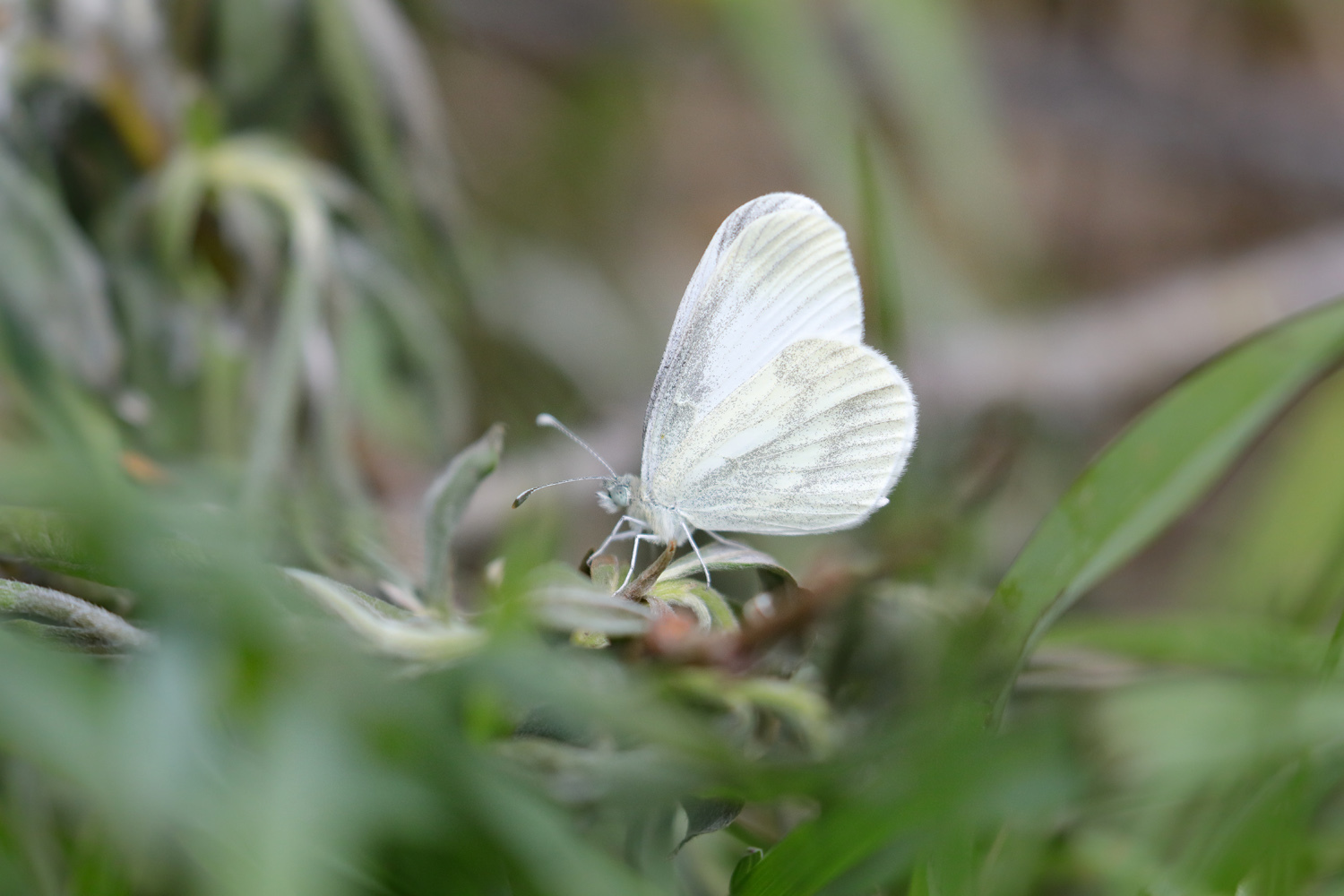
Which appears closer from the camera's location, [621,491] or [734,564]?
[734,564]

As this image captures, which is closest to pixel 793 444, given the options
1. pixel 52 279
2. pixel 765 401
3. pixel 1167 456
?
pixel 765 401

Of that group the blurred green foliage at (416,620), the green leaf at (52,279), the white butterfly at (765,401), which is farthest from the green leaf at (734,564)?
the green leaf at (52,279)

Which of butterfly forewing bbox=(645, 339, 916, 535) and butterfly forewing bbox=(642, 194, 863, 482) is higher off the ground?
butterfly forewing bbox=(642, 194, 863, 482)

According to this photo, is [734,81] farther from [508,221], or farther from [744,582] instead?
[744,582]

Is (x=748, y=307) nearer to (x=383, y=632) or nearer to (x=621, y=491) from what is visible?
(x=621, y=491)

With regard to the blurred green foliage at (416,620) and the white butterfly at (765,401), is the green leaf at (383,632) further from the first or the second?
the white butterfly at (765,401)

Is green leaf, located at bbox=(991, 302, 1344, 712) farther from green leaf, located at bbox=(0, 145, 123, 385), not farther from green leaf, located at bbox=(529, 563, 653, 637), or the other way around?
green leaf, located at bbox=(0, 145, 123, 385)

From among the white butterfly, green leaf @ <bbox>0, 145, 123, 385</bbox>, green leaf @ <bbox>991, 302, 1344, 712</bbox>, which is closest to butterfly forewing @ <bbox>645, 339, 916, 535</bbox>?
the white butterfly
